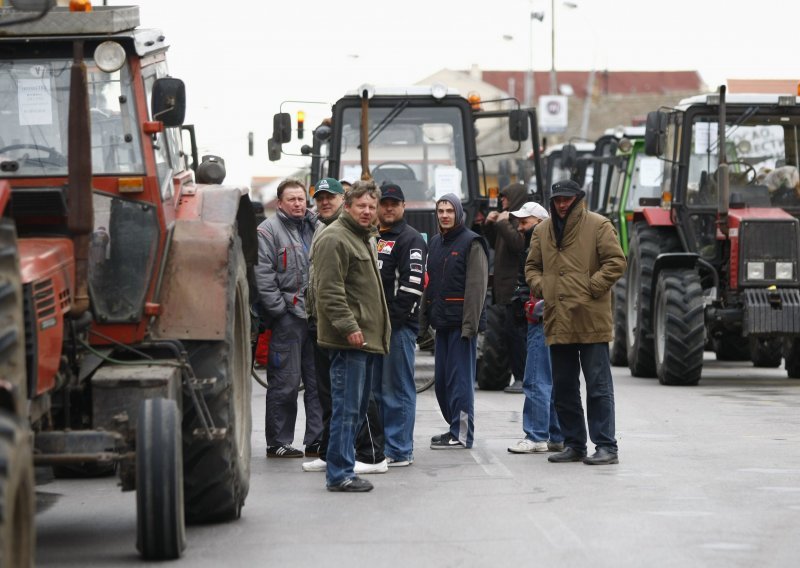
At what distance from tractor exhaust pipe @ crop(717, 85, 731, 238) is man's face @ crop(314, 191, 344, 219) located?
7.38 meters

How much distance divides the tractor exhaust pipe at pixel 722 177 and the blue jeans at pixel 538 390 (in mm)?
6330

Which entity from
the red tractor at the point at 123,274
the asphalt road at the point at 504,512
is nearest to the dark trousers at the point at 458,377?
the asphalt road at the point at 504,512

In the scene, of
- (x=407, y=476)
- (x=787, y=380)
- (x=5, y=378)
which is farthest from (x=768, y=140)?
(x=5, y=378)

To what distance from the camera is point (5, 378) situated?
6.35 m

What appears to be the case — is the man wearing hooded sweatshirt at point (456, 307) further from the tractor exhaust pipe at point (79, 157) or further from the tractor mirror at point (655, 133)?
the tractor mirror at point (655, 133)

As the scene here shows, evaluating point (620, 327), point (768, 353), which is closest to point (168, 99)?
point (620, 327)

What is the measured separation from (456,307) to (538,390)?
2.69 feet

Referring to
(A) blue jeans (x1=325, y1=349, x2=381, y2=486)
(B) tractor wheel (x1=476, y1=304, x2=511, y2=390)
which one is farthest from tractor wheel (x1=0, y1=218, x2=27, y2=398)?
(B) tractor wheel (x1=476, y1=304, x2=511, y2=390)

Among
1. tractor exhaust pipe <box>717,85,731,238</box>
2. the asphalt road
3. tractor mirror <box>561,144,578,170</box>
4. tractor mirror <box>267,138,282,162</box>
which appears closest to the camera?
the asphalt road

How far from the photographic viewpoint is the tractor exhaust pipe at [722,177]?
1803 centimetres

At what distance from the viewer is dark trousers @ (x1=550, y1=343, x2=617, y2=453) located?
11.6m

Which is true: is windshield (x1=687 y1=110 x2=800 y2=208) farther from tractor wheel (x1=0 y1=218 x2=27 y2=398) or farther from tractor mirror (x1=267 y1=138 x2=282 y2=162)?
tractor wheel (x1=0 y1=218 x2=27 y2=398)

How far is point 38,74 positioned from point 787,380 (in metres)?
12.3

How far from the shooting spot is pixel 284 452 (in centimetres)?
1216
